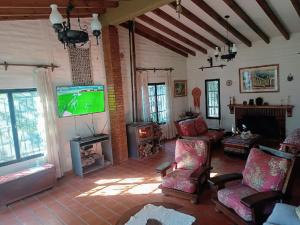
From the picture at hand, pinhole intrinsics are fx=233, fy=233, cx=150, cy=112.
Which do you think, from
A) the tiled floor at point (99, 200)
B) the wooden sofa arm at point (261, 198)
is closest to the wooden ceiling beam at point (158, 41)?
the tiled floor at point (99, 200)

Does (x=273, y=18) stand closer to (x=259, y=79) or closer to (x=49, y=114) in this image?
(x=259, y=79)

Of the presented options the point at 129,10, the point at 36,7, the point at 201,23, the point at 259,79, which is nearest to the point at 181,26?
the point at 201,23

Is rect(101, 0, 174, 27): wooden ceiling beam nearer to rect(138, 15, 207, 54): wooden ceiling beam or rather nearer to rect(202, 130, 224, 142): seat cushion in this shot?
rect(138, 15, 207, 54): wooden ceiling beam

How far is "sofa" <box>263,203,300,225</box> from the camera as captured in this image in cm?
229

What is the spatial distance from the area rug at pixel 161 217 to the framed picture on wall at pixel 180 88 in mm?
5478

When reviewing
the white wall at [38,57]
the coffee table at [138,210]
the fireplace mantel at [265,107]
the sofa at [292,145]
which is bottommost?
the coffee table at [138,210]

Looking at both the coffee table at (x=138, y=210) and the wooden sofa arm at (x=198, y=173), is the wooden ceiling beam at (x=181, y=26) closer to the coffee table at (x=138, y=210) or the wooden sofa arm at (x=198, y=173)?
the wooden sofa arm at (x=198, y=173)

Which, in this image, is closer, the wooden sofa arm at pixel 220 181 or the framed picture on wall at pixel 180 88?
the wooden sofa arm at pixel 220 181

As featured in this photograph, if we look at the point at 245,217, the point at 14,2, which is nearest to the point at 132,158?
the point at 245,217

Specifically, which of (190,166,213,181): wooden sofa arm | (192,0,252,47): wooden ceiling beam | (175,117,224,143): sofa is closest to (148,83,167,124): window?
(175,117,224,143): sofa

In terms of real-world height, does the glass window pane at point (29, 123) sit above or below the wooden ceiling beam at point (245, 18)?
below

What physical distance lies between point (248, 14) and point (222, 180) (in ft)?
13.6

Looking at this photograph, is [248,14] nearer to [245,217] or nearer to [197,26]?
[197,26]

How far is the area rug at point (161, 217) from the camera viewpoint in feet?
9.94
